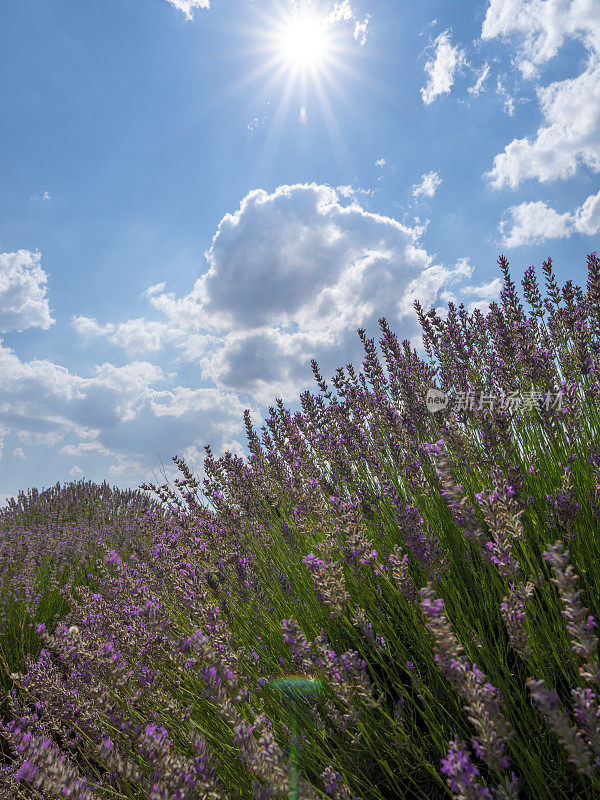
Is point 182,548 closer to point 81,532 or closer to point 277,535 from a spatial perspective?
point 277,535

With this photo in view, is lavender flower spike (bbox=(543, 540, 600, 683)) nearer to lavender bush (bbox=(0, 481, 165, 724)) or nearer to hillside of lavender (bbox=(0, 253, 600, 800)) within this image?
hillside of lavender (bbox=(0, 253, 600, 800))

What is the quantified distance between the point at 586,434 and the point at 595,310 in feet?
2.72

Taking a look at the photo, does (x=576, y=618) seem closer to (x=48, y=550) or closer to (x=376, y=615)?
(x=376, y=615)

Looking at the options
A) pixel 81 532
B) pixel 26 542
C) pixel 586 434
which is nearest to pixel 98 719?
pixel 586 434

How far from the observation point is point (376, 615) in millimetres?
2203

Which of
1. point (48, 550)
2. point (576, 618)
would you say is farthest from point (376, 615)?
point (48, 550)

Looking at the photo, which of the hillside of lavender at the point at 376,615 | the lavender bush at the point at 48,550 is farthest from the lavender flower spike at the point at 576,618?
the lavender bush at the point at 48,550

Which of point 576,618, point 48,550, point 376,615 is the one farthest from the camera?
point 48,550

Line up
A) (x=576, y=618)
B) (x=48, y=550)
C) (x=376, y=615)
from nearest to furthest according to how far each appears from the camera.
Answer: (x=576, y=618), (x=376, y=615), (x=48, y=550)

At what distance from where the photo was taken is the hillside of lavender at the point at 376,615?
1238mm

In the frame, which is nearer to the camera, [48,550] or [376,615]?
[376,615]

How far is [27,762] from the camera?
1.28 m

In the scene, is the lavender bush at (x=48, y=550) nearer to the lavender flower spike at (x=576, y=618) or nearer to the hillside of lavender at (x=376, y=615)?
the hillside of lavender at (x=376, y=615)

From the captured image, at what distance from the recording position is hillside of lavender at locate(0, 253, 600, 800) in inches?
48.8
